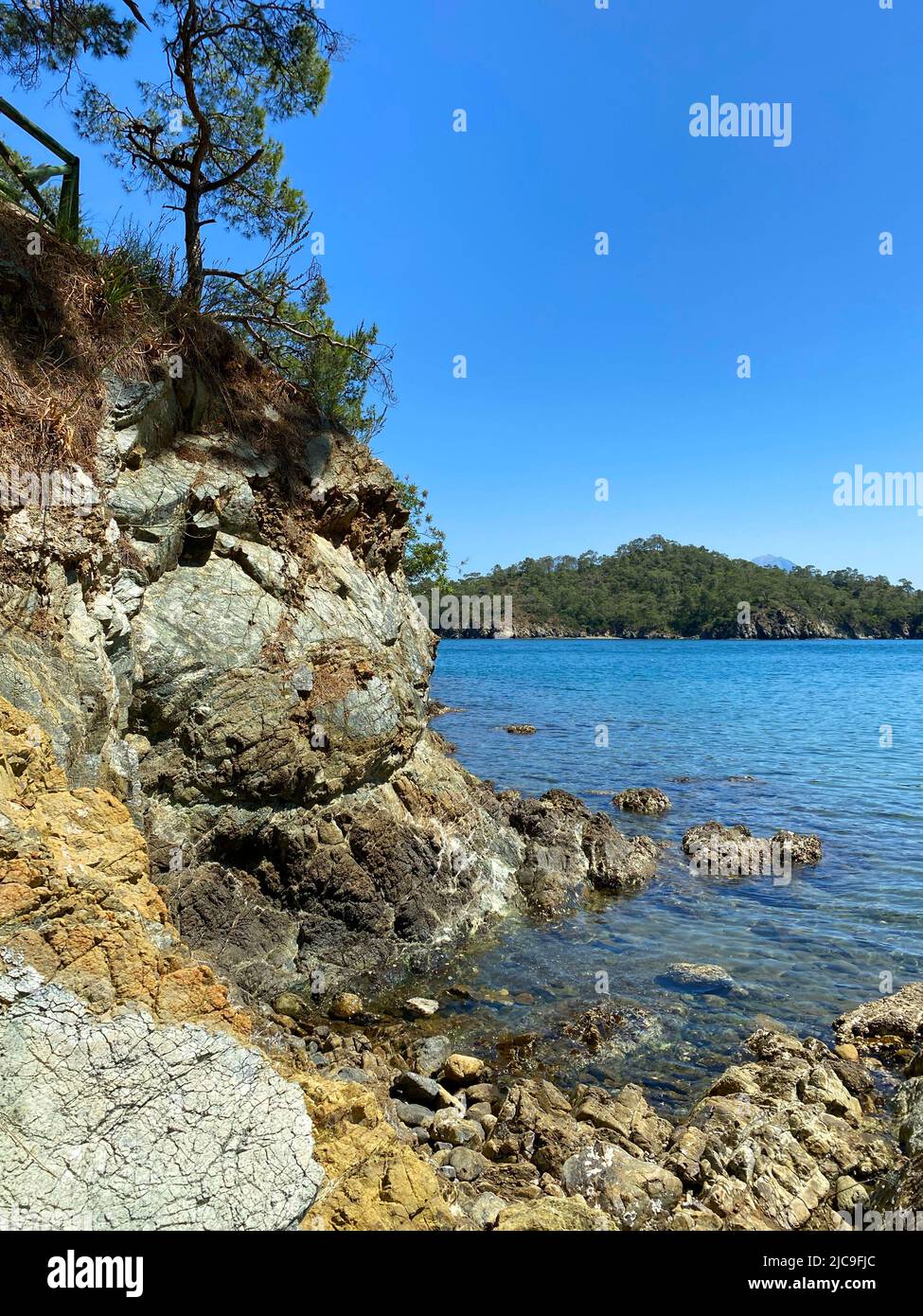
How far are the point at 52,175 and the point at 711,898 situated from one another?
14789 mm

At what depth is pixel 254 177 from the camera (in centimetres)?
1338

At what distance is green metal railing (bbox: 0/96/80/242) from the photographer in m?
8.70

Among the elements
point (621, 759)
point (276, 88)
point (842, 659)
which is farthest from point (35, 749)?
point (842, 659)

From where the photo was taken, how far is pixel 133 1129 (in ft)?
11.2

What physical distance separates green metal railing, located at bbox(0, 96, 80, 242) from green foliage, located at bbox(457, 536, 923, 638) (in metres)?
135

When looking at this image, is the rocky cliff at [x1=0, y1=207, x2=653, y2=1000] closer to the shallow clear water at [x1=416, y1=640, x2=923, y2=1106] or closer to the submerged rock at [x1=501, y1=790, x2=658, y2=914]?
the submerged rock at [x1=501, y1=790, x2=658, y2=914]

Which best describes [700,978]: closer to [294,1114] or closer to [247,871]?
[247,871]

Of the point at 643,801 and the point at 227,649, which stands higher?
the point at 227,649

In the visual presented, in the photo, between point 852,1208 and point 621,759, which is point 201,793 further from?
point 621,759

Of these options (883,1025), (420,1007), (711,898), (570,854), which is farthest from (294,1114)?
(711,898)

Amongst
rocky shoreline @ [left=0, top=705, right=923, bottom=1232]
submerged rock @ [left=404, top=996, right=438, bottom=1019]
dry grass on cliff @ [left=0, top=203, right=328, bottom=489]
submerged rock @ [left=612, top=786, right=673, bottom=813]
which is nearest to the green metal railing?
dry grass on cliff @ [left=0, top=203, right=328, bottom=489]

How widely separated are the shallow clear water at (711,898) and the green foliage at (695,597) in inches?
4483
